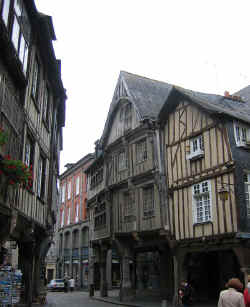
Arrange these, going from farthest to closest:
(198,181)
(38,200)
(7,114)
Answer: (198,181), (38,200), (7,114)

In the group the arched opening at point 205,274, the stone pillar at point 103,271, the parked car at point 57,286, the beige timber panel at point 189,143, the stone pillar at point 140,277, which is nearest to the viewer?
the beige timber panel at point 189,143

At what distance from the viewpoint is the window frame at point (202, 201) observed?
46.6 ft

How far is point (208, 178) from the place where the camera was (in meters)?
14.3

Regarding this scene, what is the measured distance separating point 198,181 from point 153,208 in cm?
332

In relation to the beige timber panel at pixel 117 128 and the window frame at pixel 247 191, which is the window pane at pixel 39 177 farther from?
the beige timber panel at pixel 117 128

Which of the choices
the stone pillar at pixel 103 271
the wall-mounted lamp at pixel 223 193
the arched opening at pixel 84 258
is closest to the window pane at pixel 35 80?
the wall-mounted lamp at pixel 223 193

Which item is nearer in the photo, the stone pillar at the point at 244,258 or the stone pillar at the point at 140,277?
the stone pillar at the point at 244,258

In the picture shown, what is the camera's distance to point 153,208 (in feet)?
57.2

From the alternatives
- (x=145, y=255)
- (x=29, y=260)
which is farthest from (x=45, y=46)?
(x=145, y=255)

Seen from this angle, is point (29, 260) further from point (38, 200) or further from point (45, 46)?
point (45, 46)

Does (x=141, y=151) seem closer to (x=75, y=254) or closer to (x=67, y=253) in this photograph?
(x=75, y=254)

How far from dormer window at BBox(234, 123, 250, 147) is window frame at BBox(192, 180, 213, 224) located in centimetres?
179

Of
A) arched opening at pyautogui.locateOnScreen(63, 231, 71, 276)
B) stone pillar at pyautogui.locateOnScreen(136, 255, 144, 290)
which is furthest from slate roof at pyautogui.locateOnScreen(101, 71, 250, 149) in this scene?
arched opening at pyautogui.locateOnScreen(63, 231, 71, 276)

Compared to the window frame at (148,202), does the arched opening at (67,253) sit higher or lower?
lower
